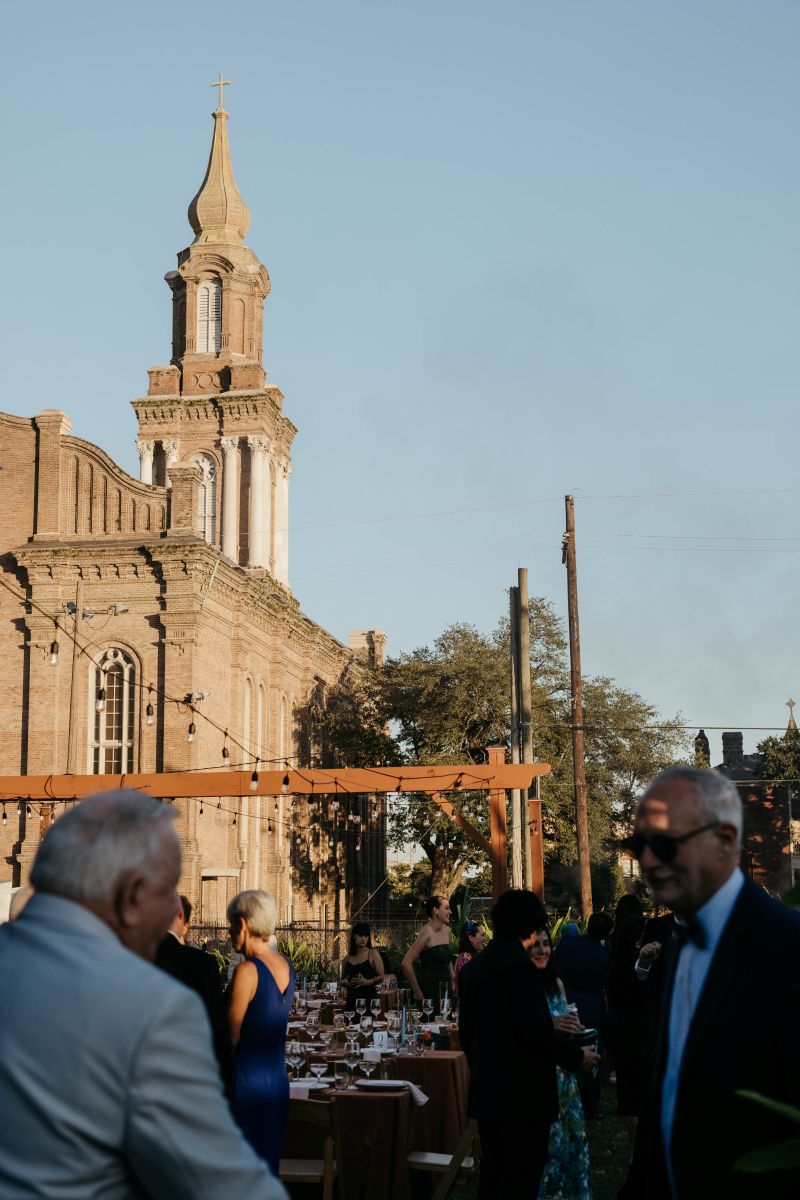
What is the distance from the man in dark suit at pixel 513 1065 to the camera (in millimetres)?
6645

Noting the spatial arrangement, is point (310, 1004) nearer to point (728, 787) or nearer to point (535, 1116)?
point (535, 1116)

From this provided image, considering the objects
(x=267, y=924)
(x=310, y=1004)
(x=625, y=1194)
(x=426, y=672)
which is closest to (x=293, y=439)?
(x=426, y=672)

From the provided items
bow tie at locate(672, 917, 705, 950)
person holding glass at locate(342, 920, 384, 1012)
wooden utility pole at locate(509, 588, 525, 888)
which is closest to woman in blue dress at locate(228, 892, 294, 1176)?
bow tie at locate(672, 917, 705, 950)

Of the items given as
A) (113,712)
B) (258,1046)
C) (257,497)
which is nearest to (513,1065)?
(258,1046)

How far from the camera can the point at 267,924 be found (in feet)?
23.7

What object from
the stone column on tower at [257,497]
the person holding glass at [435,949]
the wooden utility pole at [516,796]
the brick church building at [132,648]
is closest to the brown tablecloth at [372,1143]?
the person holding glass at [435,949]

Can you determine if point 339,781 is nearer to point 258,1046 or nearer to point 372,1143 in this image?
point 372,1143

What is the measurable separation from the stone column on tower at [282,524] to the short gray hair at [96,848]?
44192 millimetres

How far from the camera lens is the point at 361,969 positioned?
46.9 feet

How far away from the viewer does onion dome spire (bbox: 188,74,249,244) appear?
4909cm

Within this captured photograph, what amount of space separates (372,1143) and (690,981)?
230 inches

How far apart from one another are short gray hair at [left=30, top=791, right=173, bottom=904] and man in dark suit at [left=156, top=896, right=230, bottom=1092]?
407 centimetres

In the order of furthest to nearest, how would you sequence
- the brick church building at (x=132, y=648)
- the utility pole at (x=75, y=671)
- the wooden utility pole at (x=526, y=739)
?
the brick church building at (x=132, y=648)
the utility pole at (x=75, y=671)
the wooden utility pole at (x=526, y=739)

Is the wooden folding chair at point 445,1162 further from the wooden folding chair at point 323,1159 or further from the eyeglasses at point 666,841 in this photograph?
the eyeglasses at point 666,841
